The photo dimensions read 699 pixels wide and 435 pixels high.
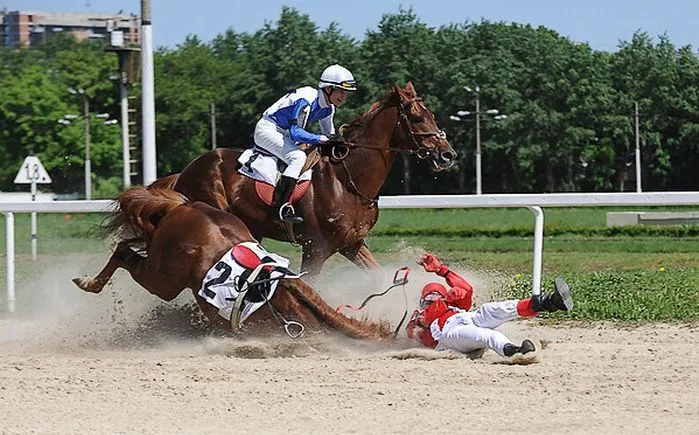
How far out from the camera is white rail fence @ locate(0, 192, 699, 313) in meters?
9.22

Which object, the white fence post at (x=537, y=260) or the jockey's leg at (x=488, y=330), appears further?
the white fence post at (x=537, y=260)

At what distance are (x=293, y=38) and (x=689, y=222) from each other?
44.4 meters

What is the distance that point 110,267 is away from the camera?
25.8 feet

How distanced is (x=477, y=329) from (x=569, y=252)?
1162 centimetres

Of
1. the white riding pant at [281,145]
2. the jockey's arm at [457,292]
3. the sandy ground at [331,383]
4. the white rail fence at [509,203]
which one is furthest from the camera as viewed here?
the white rail fence at [509,203]

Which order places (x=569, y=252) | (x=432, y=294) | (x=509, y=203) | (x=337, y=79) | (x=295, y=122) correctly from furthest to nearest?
(x=569, y=252) < (x=509, y=203) < (x=295, y=122) < (x=337, y=79) < (x=432, y=294)

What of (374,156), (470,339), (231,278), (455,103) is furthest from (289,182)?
(455,103)

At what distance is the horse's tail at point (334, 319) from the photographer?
269 inches

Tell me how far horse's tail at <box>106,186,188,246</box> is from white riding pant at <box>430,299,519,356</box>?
2106 mm

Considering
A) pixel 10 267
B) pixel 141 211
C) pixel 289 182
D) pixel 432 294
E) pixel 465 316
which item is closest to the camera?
pixel 465 316

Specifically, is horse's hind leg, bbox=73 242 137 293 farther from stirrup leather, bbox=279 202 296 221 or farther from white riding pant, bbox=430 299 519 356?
white riding pant, bbox=430 299 519 356

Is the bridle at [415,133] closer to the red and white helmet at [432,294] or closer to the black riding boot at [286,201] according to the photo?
the black riding boot at [286,201]

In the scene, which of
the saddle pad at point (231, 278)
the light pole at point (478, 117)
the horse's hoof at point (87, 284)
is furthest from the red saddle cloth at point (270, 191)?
the light pole at point (478, 117)

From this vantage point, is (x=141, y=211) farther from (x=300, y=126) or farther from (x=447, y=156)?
(x=447, y=156)
